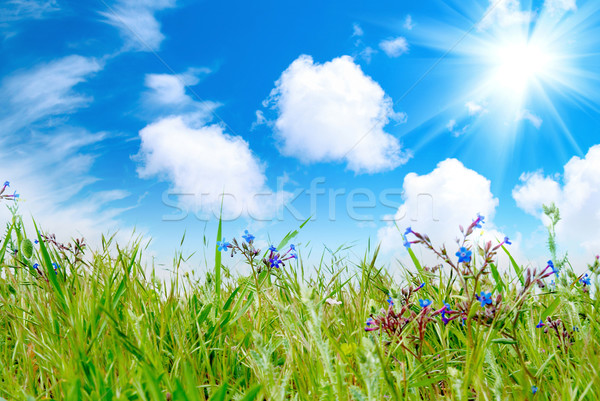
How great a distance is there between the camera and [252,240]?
356 cm

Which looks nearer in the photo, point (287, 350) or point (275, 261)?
point (287, 350)

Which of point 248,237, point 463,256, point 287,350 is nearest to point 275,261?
point 248,237

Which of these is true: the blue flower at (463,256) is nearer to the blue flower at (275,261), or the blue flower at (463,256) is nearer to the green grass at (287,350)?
the green grass at (287,350)

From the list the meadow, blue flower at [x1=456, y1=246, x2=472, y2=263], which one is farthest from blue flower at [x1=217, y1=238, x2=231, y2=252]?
blue flower at [x1=456, y1=246, x2=472, y2=263]

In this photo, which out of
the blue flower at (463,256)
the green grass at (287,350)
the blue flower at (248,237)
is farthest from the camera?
the blue flower at (248,237)

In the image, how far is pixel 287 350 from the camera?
2.35 metres

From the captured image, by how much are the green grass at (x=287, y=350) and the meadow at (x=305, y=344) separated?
11 millimetres

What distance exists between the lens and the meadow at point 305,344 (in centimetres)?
179

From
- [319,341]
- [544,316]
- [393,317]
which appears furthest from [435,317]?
[319,341]

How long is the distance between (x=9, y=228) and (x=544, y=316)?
4.60 m

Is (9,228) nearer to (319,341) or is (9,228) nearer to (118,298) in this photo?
(118,298)

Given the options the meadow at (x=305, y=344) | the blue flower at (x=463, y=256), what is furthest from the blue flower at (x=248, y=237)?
the blue flower at (x=463, y=256)

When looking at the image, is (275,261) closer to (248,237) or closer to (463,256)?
(248,237)

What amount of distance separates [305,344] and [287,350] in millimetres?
200
